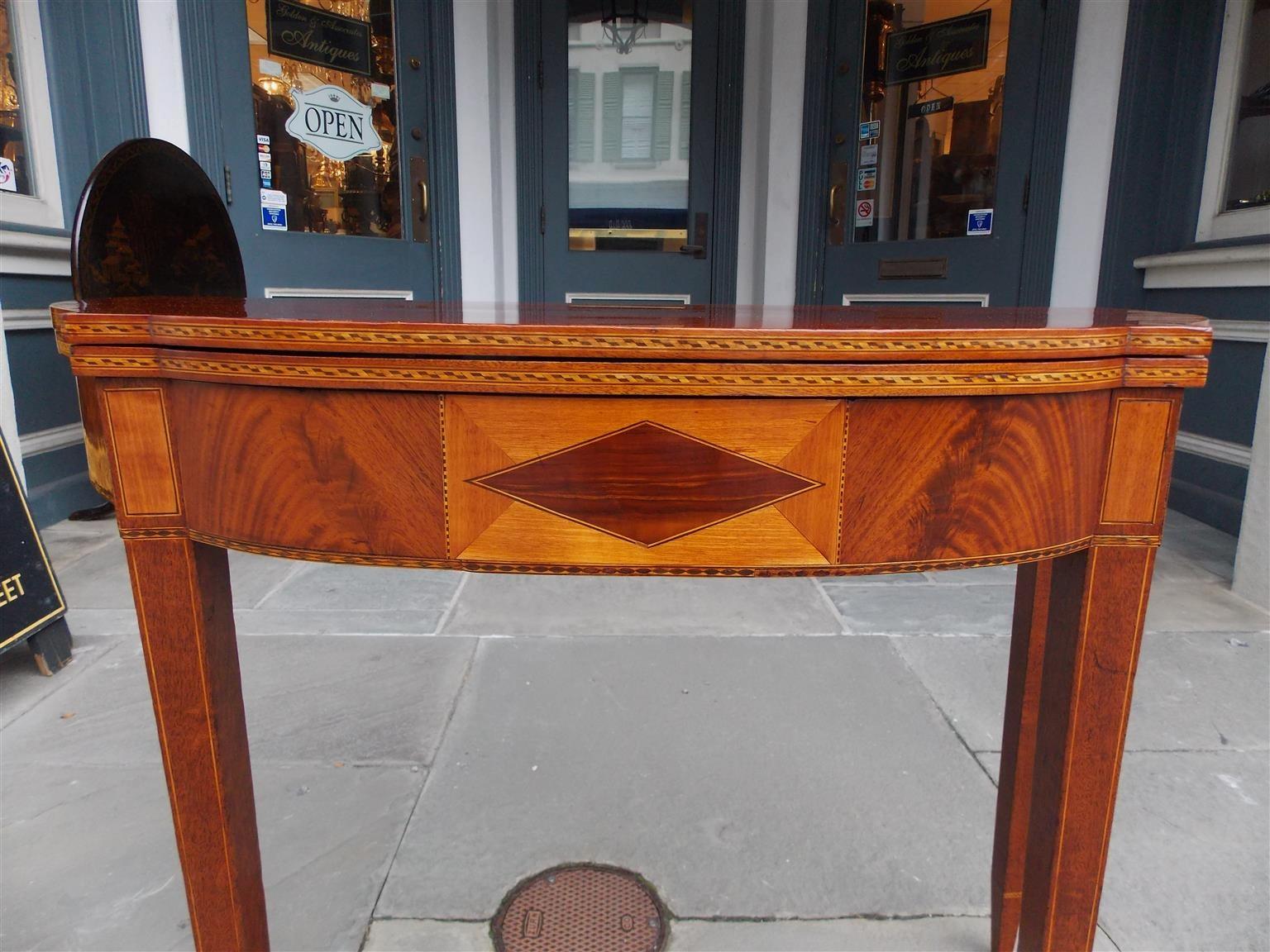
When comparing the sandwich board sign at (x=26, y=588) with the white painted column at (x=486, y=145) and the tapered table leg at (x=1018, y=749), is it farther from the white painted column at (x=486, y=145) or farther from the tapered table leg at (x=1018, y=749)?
the white painted column at (x=486, y=145)

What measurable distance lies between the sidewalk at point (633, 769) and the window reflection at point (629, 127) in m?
2.70

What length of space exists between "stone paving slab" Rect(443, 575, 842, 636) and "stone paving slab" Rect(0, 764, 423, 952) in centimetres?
90

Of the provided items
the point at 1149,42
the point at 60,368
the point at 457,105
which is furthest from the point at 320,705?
the point at 1149,42

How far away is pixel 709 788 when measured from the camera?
5.67ft

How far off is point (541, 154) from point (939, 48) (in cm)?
224

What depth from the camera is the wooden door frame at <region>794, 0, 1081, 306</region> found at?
382cm

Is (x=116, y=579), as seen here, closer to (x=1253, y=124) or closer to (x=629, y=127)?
(x=629, y=127)

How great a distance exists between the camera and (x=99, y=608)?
2.64 m

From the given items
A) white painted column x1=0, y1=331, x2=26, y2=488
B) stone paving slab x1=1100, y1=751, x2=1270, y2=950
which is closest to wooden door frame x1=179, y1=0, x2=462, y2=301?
white painted column x1=0, y1=331, x2=26, y2=488

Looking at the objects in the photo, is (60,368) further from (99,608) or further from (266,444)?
(266,444)

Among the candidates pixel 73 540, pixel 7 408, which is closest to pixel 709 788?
pixel 7 408

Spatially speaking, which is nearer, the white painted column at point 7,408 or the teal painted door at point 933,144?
the white painted column at point 7,408

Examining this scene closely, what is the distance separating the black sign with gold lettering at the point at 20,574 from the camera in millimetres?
2084

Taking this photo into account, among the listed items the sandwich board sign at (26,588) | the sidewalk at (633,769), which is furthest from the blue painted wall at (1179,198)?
the sandwich board sign at (26,588)
